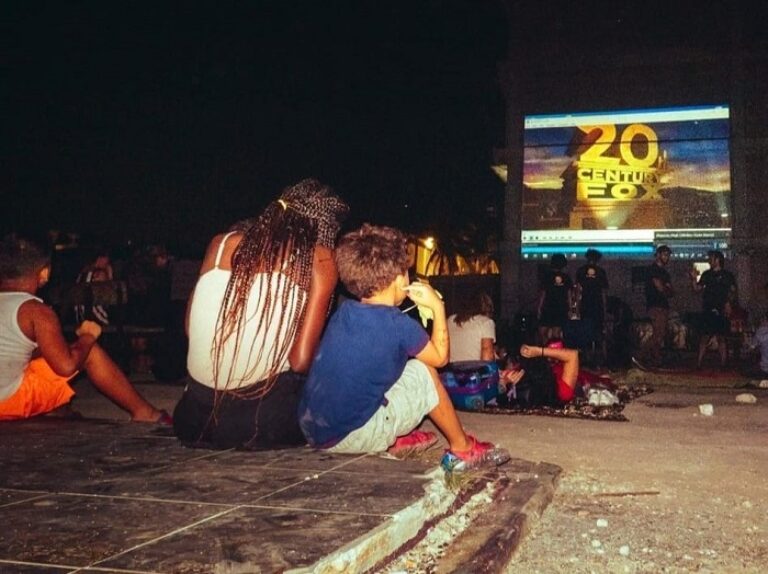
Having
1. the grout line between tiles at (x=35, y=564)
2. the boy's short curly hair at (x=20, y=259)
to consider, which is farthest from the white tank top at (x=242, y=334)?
the boy's short curly hair at (x=20, y=259)

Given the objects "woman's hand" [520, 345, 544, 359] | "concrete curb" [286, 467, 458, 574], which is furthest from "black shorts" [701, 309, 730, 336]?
"concrete curb" [286, 467, 458, 574]

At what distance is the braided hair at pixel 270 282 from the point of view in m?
3.09

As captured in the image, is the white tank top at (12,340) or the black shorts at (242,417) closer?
the black shorts at (242,417)

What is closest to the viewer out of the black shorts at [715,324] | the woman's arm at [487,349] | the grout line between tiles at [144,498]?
the grout line between tiles at [144,498]

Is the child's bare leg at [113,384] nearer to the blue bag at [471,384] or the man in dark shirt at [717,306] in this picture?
the blue bag at [471,384]

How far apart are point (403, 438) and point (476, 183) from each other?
21.6 meters

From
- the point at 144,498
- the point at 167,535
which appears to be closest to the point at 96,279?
the point at 144,498

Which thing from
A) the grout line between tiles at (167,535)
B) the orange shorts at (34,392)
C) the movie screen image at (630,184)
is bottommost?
the grout line between tiles at (167,535)

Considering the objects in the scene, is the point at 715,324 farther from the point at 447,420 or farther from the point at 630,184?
the point at 447,420

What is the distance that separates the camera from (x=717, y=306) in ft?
36.1

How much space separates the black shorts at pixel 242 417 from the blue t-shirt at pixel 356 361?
0.39 feet

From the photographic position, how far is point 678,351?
12.0 metres

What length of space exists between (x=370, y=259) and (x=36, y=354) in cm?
238

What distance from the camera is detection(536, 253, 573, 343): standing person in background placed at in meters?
10.7
